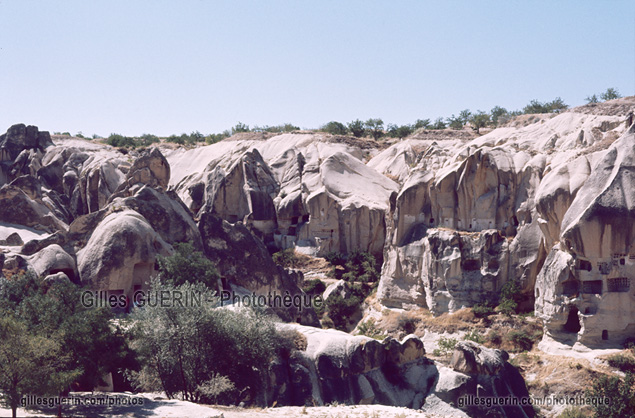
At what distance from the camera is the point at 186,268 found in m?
27.6

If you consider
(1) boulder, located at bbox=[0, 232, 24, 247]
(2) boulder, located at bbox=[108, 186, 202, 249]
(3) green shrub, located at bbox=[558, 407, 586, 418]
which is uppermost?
(2) boulder, located at bbox=[108, 186, 202, 249]

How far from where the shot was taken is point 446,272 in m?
39.2

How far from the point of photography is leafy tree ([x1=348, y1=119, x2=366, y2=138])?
8006cm

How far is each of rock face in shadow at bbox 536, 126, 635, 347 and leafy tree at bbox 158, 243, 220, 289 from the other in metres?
16.9

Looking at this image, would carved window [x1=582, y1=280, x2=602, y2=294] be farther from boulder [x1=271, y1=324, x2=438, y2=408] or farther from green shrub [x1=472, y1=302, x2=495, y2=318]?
boulder [x1=271, y1=324, x2=438, y2=408]

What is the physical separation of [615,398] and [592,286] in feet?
28.9

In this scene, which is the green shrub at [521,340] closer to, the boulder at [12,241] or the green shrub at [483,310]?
the green shrub at [483,310]

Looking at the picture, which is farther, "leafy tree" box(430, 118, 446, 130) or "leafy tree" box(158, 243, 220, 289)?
"leafy tree" box(430, 118, 446, 130)

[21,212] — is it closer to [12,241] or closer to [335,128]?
[12,241]

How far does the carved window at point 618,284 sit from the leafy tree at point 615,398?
646 centimetres

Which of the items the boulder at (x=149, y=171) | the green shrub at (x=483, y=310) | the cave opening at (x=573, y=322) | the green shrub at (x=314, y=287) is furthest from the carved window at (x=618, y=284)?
the boulder at (x=149, y=171)

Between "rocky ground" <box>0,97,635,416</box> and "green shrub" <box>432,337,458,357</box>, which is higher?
"rocky ground" <box>0,97,635,416</box>

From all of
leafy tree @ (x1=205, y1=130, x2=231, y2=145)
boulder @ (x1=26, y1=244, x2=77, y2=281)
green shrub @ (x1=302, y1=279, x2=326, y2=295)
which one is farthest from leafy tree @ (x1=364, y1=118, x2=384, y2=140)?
boulder @ (x1=26, y1=244, x2=77, y2=281)

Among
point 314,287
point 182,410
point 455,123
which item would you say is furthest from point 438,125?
point 182,410
